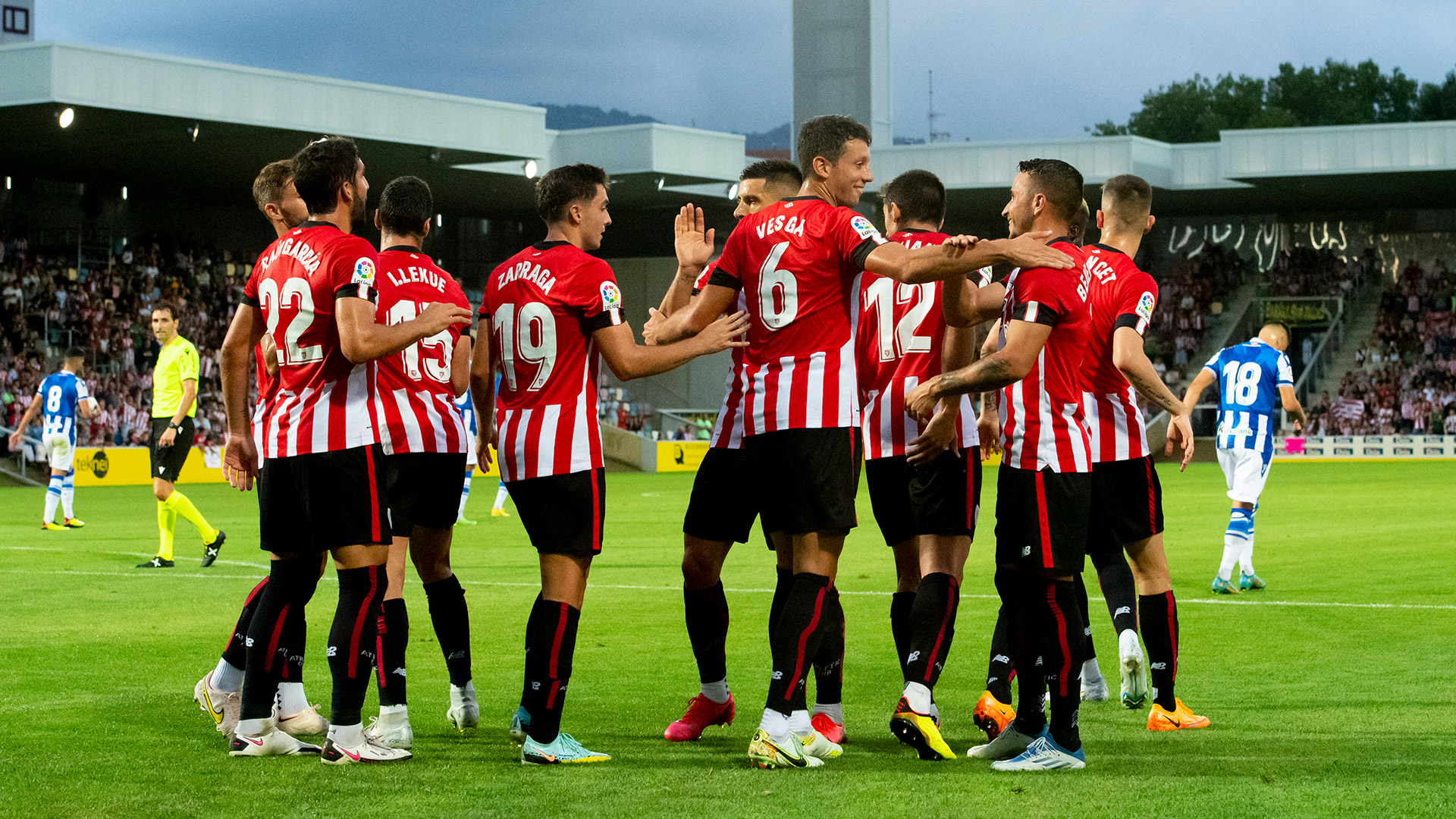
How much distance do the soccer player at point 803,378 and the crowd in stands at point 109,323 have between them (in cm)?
2591

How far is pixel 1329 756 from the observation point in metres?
5.20

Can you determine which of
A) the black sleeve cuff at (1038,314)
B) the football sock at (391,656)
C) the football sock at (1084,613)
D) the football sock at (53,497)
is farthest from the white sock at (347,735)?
the football sock at (53,497)

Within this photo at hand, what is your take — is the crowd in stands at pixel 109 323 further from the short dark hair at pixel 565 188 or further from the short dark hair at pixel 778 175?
the short dark hair at pixel 565 188

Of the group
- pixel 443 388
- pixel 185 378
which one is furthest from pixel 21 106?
pixel 443 388

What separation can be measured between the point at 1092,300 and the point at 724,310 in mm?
1707

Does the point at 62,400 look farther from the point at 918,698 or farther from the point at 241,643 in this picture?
the point at 918,698

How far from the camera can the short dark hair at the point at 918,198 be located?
5.83m

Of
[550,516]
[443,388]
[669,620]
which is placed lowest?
[669,620]

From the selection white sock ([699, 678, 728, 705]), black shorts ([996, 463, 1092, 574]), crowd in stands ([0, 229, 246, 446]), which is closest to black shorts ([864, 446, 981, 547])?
black shorts ([996, 463, 1092, 574])

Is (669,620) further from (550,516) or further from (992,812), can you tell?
(992,812)

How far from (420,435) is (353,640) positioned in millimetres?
932

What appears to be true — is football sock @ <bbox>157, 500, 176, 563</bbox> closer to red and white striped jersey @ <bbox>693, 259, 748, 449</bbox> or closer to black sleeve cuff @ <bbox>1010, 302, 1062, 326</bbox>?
red and white striped jersey @ <bbox>693, 259, 748, 449</bbox>

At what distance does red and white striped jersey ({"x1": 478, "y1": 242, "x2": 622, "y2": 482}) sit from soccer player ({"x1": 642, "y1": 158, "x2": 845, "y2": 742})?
0.86ft

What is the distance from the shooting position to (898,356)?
5.91 metres
